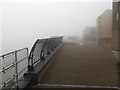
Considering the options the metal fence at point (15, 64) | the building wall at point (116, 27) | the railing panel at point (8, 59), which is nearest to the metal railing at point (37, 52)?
the metal fence at point (15, 64)

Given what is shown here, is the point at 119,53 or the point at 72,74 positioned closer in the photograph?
the point at 72,74

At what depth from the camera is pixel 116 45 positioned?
14.1 meters

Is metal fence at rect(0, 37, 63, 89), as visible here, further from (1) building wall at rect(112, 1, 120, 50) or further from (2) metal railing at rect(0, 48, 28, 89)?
(1) building wall at rect(112, 1, 120, 50)

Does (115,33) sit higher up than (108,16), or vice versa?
(108,16)

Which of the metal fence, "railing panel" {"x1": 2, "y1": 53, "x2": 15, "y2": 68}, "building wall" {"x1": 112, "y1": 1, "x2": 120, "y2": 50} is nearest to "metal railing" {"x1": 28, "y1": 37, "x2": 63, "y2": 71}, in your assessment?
the metal fence

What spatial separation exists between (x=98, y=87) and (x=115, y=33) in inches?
322

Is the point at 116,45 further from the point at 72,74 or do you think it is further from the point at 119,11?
the point at 72,74

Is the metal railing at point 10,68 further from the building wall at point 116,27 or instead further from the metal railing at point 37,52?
the building wall at point 116,27

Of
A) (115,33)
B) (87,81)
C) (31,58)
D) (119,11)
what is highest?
(119,11)

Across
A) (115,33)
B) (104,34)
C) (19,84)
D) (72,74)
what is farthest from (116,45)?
(104,34)

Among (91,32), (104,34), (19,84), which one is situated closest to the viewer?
(19,84)

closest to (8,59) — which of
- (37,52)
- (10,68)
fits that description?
(10,68)

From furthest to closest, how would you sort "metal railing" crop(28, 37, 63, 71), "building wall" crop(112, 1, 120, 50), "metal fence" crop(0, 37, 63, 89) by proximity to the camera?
1. "building wall" crop(112, 1, 120, 50)
2. "metal railing" crop(28, 37, 63, 71)
3. "metal fence" crop(0, 37, 63, 89)

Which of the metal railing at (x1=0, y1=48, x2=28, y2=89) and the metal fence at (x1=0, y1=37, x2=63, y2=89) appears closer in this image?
the metal railing at (x1=0, y1=48, x2=28, y2=89)
